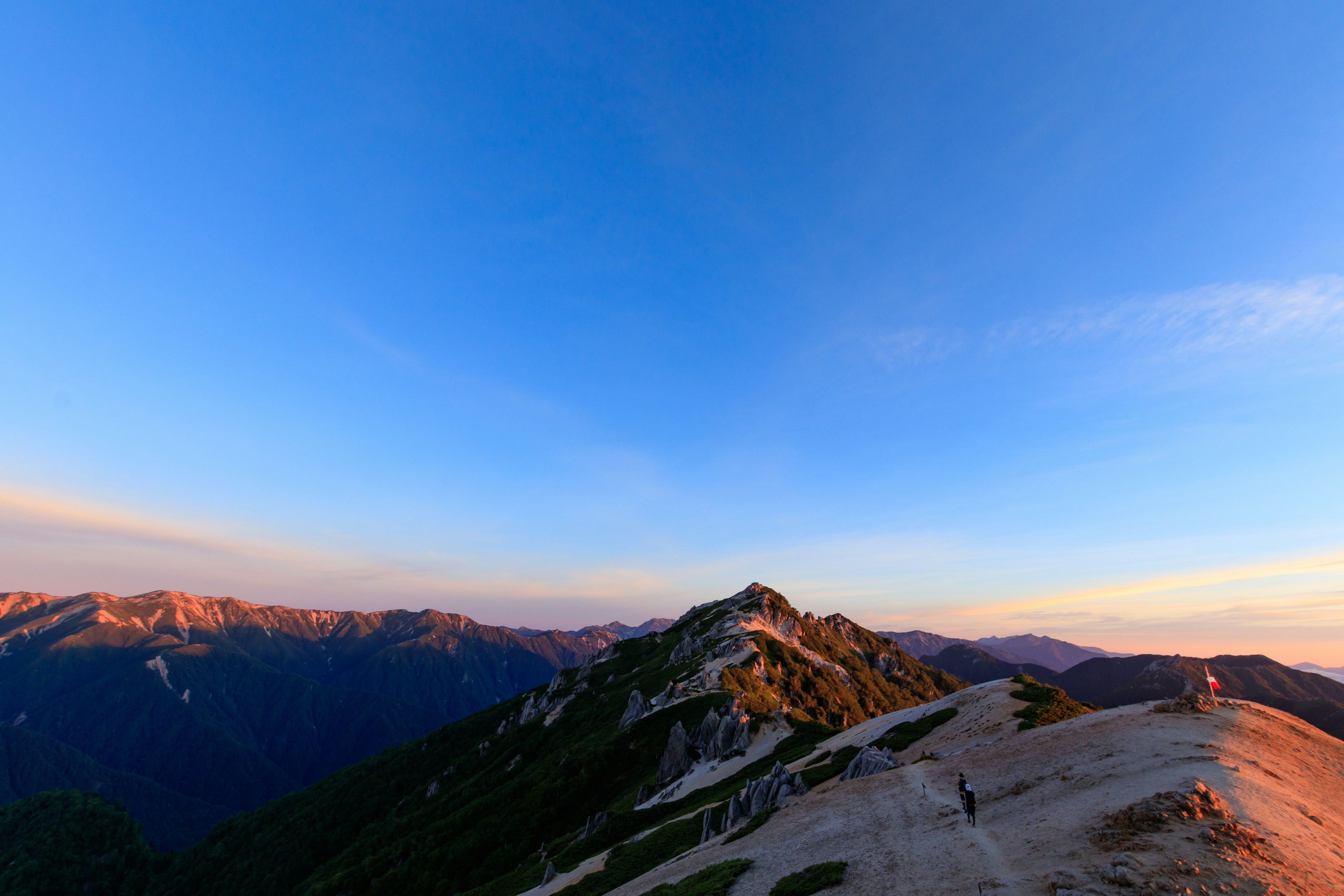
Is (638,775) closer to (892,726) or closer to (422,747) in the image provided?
(892,726)

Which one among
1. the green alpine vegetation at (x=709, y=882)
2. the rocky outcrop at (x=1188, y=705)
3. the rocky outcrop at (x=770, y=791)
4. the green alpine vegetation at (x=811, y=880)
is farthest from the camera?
the rocky outcrop at (x=770, y=791)

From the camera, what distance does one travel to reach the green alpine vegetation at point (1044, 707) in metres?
44.1

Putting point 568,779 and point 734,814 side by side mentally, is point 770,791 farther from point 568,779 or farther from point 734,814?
point 568,779

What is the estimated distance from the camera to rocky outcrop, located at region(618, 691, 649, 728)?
94625 millimetres

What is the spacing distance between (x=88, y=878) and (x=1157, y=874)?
255 metres

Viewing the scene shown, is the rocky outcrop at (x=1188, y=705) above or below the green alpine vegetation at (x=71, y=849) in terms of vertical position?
above

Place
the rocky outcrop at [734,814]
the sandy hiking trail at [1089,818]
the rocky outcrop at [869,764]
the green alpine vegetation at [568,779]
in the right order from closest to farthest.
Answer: the sandy hiking trail at [1089,818] < the rocky outcrop at [869,764] < the rocky outcrop at [734,814] < the green alpine vegetation at [568,779]

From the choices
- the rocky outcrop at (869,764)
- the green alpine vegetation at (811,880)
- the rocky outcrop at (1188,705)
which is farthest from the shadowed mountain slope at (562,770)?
the rocky outcrop at (1188,705)

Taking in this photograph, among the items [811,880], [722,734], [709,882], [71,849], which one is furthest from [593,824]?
[71,849]

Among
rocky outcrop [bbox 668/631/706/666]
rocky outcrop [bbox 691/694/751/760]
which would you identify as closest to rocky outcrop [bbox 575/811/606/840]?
rocky outcrop [bbox 691/694/751/760]

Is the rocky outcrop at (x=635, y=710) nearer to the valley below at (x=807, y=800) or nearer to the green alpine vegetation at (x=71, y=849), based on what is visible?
the valley below at (x=807, y=800)

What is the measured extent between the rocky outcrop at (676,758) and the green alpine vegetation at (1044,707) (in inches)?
1587

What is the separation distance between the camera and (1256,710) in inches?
1622

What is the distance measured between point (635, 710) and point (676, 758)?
25.1 meters
